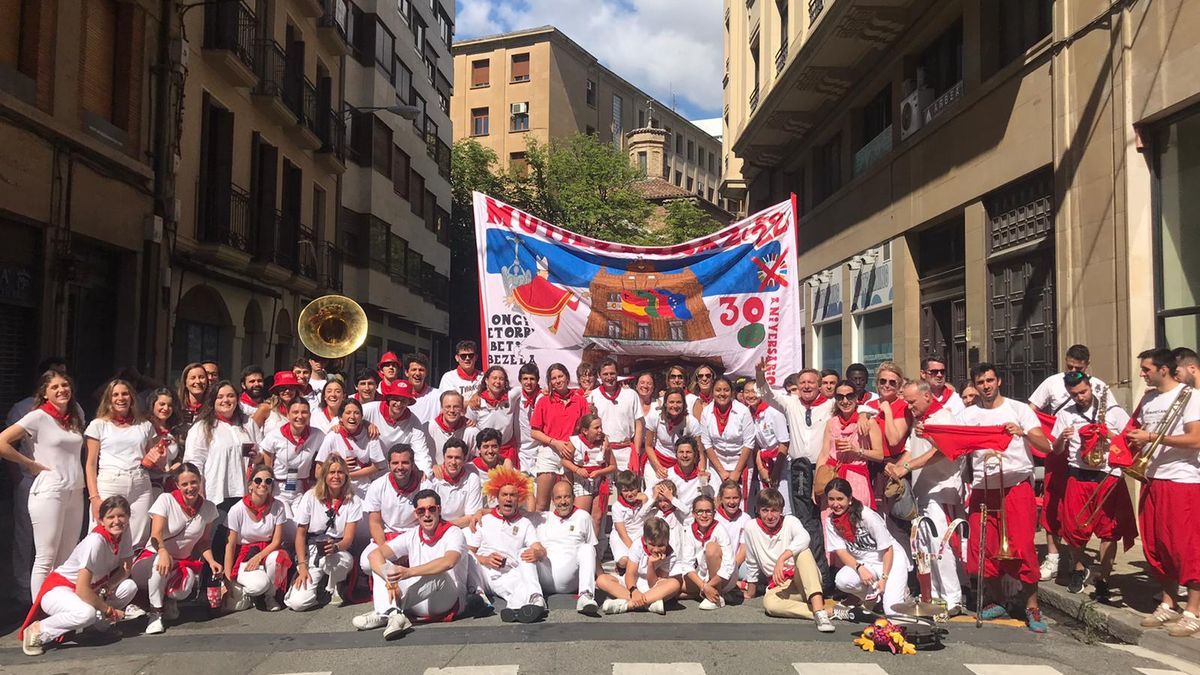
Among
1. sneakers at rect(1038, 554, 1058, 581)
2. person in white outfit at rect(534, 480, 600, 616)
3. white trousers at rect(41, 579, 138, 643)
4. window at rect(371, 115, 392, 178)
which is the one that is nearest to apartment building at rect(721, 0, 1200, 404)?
sneakers at rect(1038, 554, 1058, 581)

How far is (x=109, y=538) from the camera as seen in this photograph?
6527 mm

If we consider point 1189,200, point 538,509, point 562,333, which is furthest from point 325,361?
point 1189,200

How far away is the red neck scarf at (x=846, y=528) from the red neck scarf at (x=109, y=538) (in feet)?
16.7

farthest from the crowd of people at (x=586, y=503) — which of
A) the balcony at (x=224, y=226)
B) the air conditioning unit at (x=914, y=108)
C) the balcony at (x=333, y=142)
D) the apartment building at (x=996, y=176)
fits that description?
the balcony at (x=333, y=142)

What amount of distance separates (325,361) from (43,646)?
11440mm

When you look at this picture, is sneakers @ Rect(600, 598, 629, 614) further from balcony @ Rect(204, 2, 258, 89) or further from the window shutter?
balcony @ Rect(204, 2, 258, 89)

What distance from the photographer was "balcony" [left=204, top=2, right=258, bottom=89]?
53.9 ft

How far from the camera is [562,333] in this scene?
33.4ft

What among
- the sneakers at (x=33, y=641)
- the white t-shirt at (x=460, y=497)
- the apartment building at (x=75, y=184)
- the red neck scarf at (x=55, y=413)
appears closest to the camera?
the sneakers at (x=33, y=641)

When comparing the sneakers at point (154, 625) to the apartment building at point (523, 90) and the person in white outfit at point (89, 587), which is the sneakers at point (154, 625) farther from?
the apartment building at point (523, 90)

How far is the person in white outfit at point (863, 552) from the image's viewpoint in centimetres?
677

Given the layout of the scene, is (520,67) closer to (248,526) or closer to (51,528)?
(248,526)

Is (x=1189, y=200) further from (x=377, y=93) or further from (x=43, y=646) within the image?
(x=377, y=93)

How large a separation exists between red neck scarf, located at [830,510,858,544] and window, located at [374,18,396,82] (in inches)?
935
